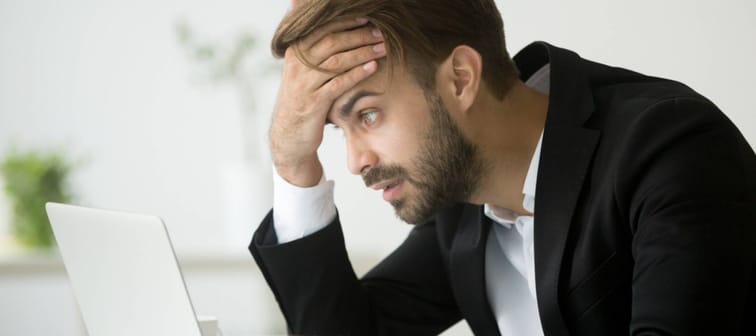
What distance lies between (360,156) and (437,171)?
138mm

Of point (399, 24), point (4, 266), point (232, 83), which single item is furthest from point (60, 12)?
point (399, 24)

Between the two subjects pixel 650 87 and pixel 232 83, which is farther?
pixel 232 83

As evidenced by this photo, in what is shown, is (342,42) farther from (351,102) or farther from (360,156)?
(360,156)

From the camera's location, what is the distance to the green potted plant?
3.03m

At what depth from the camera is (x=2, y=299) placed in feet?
10.9

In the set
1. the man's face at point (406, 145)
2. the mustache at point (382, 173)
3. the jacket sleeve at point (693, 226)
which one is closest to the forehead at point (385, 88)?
the man's face at point (406, 145)

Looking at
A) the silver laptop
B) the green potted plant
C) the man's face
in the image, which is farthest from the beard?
the green potted plant

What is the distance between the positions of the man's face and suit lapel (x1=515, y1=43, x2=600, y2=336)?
20cm

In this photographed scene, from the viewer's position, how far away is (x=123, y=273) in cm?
114

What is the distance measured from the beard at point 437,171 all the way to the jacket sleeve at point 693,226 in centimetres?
35

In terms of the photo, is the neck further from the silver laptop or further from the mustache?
the silver laptop

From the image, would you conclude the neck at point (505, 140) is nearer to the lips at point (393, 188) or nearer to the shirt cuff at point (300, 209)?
the lips at point (393, 188)

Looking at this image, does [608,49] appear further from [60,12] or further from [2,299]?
[2,299]

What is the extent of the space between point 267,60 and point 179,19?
0.44m
